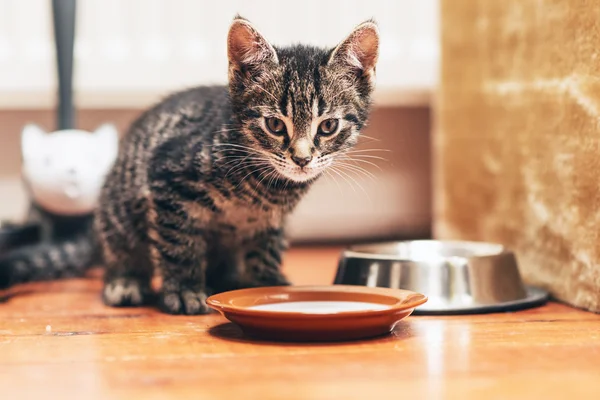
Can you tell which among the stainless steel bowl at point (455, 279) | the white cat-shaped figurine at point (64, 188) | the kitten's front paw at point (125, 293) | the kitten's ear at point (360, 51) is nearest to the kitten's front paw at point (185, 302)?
the kitten's front paw at point (125, 293)

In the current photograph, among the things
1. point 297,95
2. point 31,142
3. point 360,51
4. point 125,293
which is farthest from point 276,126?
point 31,142

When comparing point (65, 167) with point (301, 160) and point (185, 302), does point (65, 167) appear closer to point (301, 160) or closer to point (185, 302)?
point (185, 302)

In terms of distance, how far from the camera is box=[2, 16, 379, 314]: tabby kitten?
1544mm

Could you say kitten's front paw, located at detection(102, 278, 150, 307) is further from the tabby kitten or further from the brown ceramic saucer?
the brown ceramic saucer

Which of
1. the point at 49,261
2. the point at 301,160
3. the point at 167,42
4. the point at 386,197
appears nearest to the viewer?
the point at 301,160

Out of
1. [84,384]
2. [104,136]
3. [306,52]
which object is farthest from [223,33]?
[84,384]

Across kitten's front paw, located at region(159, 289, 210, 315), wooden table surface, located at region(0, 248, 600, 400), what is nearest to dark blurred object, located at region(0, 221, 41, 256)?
wooden table surface, located at region(0, 248, 600, 400)

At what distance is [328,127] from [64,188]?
1016 millimetres

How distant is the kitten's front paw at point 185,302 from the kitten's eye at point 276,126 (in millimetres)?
379

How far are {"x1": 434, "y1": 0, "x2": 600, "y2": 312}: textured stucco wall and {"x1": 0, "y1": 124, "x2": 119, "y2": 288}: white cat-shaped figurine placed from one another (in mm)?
974

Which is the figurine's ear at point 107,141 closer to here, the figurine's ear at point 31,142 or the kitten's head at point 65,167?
the kitten's head at point 65,167

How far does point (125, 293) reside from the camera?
1799 millimetres

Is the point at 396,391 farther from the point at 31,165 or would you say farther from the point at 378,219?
the point at 378,219

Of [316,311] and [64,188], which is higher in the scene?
[64,188]
